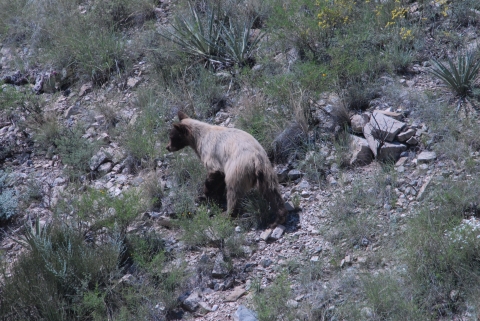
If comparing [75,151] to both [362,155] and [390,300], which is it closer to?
[362,155]

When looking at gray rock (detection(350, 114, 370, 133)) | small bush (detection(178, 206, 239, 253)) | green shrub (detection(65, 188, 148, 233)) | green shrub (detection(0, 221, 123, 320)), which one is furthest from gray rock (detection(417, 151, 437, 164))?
green shrub (detection(0, 221, 123, 320))

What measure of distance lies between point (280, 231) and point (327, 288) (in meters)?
1.29

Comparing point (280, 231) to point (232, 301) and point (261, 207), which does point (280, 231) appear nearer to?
point (261, 207)

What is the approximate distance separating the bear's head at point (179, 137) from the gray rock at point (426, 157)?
11.7ft

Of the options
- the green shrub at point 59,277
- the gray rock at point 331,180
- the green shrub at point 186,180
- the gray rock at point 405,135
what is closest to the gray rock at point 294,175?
the gray rock at point 331,180

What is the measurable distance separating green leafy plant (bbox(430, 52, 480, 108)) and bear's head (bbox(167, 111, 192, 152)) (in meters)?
4.11

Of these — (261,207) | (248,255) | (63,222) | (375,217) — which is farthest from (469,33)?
(63,222)

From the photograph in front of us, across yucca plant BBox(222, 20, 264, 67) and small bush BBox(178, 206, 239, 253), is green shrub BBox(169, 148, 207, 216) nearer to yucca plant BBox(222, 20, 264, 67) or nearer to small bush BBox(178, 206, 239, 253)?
small bush BBox(178, 206, 239, 253)

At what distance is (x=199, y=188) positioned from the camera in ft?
26.5

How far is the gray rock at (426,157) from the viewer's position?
23.3ft

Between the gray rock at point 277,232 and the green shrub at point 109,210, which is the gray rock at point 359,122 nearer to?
the gray rock at point 277,232

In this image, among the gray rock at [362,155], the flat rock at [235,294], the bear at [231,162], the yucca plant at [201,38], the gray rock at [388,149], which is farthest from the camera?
the yucca plant at [201,38]

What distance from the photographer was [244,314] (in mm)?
5688

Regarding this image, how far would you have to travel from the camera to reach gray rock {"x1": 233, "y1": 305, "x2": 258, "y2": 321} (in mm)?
5617
